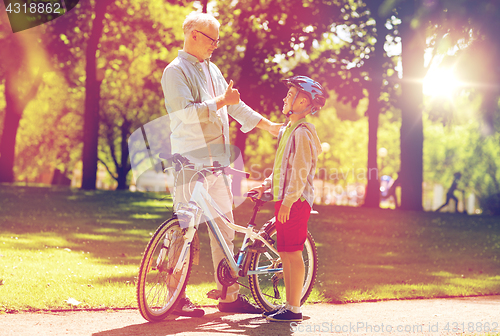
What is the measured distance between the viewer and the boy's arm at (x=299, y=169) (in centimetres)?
432

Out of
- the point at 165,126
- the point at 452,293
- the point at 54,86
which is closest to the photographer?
the point at 452,293

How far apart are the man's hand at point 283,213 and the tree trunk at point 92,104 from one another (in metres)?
17.2

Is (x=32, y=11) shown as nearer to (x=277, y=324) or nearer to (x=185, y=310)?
(x=185, y=310)

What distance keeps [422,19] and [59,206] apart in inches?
373

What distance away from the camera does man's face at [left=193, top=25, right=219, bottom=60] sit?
15.0ft

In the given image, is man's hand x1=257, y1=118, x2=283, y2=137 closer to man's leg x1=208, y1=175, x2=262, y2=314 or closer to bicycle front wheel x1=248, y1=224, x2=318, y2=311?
man's leg x1=208, y1=175, x2=262, y2=314

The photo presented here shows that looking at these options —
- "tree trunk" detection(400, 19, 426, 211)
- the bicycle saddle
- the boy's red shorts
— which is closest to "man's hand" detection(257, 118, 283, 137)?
the bicycle saddle

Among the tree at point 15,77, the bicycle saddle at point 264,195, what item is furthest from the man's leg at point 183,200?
the tree at point 15,77

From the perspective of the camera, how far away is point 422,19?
13.8 meters

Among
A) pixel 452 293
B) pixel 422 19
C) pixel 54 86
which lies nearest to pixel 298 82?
pixel 452 293

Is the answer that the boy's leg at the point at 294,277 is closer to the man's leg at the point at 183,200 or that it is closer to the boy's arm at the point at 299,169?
the boy's arm at the point at 299,169

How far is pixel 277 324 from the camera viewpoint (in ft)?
Answer: 14.9

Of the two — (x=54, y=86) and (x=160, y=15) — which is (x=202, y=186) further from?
(x=54, y=86)

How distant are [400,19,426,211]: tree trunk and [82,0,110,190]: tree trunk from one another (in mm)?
10104
